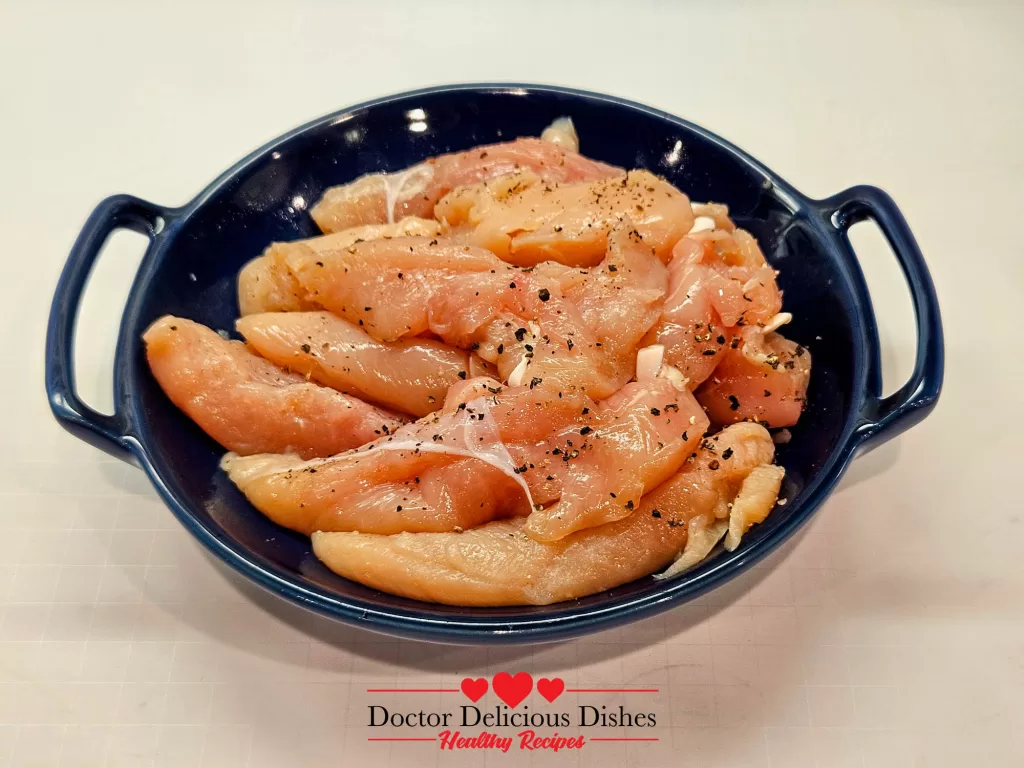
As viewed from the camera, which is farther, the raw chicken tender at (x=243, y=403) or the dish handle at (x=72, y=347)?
the raw chicken tender at (x=243, y=403)

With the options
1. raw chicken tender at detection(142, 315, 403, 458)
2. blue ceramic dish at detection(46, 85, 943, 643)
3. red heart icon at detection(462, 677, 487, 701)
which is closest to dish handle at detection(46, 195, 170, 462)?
blue ceramic dish at detection(46, 85, 943, 643)

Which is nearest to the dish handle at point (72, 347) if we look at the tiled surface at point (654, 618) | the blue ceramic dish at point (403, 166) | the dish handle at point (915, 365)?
the blue ceramic dish at point (403, 166)

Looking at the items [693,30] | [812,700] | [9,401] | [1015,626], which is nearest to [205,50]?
[9,401]

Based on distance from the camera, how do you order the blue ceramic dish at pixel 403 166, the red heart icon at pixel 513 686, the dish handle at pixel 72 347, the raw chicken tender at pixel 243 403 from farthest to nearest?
the raw chicken tender at pixel 243 403, the red heart icon at pixel 513 686, the dish handle at pixel 72 347, the blue ceramic dish at pixel 403 166

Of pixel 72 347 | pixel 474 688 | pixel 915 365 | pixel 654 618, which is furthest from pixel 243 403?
pixel 915 365

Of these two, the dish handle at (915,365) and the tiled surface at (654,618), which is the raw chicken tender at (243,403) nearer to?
the tiled surface at (654,618)

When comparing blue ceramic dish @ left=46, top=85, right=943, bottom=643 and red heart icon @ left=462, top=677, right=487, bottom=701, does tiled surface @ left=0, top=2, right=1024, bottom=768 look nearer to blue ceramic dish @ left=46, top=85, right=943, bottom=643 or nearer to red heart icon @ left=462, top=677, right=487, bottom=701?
red heart icon @ left=462, top=677, right=487, bottom=701

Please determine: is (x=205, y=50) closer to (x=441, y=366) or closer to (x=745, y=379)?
(x=441, y=366)

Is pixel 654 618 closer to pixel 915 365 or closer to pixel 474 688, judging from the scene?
pixel 474 688
